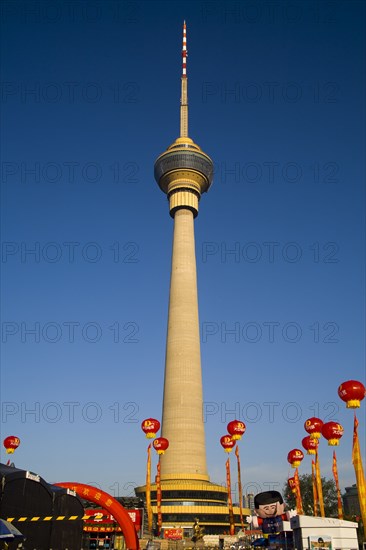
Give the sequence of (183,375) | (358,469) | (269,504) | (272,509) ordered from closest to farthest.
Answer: (272,509)
(269,504)
(358,469)
(183,375)

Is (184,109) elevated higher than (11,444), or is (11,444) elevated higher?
(184,109)

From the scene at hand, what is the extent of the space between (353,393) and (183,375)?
50.1 m

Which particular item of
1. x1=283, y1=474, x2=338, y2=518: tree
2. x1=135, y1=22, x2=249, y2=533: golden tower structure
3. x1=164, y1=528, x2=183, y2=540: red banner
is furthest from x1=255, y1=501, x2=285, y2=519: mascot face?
x1=283, y1=474, x2=338, y2=518: tree

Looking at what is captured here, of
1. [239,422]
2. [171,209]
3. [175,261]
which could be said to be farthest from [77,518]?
[171,209]

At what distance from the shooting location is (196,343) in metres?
85.4

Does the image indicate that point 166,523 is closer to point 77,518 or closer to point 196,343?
point 196,343

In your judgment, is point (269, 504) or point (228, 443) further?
point (228, 443)

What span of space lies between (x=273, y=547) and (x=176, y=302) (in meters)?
57.3

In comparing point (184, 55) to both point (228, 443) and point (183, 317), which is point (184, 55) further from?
point (228, 443)

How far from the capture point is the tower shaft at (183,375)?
77.4m

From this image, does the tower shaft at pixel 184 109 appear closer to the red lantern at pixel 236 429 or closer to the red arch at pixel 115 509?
the red lantern at pixel 236 429

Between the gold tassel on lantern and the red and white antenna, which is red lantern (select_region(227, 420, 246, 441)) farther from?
the red and white antenna

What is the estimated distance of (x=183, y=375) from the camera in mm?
81688

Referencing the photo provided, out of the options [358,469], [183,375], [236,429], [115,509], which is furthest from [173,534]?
[358,469]
